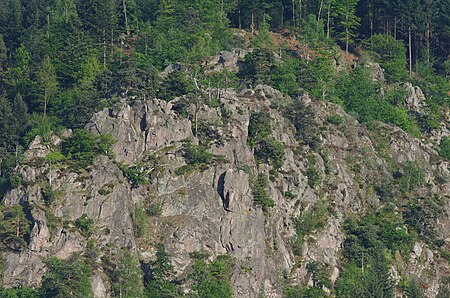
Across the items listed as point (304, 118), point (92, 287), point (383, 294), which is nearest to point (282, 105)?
point (304, 118)

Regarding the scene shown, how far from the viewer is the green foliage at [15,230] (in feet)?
348

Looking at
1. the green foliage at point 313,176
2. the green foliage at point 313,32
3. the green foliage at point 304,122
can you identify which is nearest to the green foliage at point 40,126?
the green foliage at point 304,122

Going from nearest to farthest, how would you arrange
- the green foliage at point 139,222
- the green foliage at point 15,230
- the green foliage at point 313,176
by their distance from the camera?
1. the green foliage at point 15,230
2. the green foliage at point 139,222
3. the green foliage at point 313,176

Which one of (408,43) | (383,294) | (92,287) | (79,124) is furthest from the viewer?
(408,43)

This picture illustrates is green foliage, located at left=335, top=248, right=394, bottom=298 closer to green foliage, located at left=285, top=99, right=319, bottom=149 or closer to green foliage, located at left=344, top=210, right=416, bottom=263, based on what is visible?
green foliage, located at left=344, top=210, right=416, bottom=263

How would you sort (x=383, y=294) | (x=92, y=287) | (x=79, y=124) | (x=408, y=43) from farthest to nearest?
1. (x=408, y=43)
2. (x=79, y=124)
3. (x=383, y=294)
4. (x=92, y=287)

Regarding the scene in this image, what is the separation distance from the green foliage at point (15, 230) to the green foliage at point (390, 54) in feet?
206

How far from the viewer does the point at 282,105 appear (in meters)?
131

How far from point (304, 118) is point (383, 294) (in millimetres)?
23823

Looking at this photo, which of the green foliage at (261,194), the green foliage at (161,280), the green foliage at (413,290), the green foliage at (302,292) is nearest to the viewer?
the green foliage at (161,280)

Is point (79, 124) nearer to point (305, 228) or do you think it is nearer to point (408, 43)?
point (305, 228)

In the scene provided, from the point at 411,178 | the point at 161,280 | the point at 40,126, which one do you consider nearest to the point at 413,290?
the point at 411,178

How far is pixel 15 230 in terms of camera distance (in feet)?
349

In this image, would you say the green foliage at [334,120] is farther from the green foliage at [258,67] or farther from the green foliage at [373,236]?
Answer: the green foliage at [373,236]
